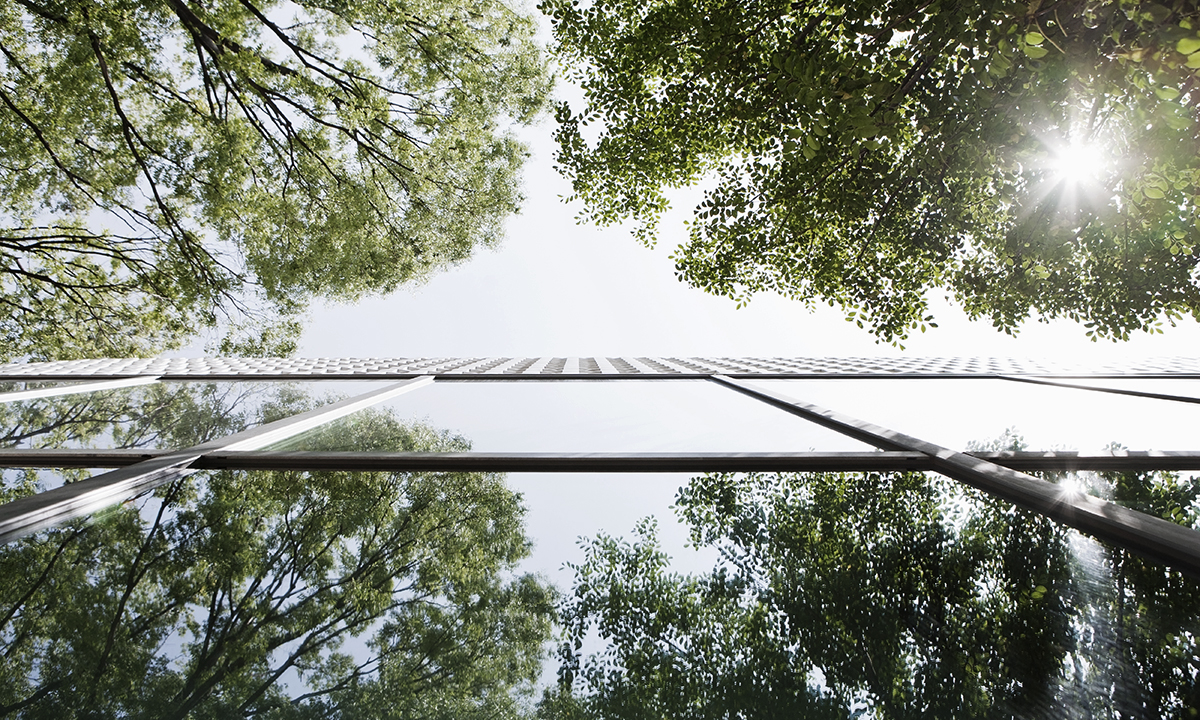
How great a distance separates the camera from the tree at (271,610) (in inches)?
51.6

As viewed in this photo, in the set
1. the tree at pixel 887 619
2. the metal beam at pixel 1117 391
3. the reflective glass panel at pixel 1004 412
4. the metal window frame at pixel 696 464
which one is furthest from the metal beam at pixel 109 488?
the metal beam at pixel 1117 391

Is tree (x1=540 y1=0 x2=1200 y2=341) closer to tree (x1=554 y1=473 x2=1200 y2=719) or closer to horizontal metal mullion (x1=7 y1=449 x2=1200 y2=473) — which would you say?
horizontal metal mullion (x1=7 y1=449 x2=1200 y2=473)

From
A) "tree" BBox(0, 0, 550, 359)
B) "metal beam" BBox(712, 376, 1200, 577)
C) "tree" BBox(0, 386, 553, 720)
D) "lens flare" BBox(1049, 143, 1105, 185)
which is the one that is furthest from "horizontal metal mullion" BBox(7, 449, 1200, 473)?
"tree" BBox(0, 0, 550, 359)

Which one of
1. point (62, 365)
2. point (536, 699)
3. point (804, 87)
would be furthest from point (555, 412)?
point (62, 365)

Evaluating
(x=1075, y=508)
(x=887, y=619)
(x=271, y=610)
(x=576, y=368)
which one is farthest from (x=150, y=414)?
(x=1075, y=508)

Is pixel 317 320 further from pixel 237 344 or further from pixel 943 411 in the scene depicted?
pixel 943 411

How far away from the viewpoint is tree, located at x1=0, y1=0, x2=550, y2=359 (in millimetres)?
9898

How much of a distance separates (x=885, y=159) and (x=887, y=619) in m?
6.95

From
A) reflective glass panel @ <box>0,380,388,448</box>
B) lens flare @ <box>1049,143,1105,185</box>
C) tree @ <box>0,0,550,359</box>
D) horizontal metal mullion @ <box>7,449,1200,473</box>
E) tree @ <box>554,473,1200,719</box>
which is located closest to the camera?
tree @ <box>554,473,1200,719</box>

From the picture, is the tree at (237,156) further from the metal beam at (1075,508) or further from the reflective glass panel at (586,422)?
the metal beam at (1075,508)

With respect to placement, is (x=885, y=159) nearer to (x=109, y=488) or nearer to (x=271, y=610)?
(x=271, y=610)

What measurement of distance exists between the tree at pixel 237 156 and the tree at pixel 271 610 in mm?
10001

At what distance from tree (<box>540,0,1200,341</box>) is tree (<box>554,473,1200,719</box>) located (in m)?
3.17

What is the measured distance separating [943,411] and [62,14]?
1380cm
